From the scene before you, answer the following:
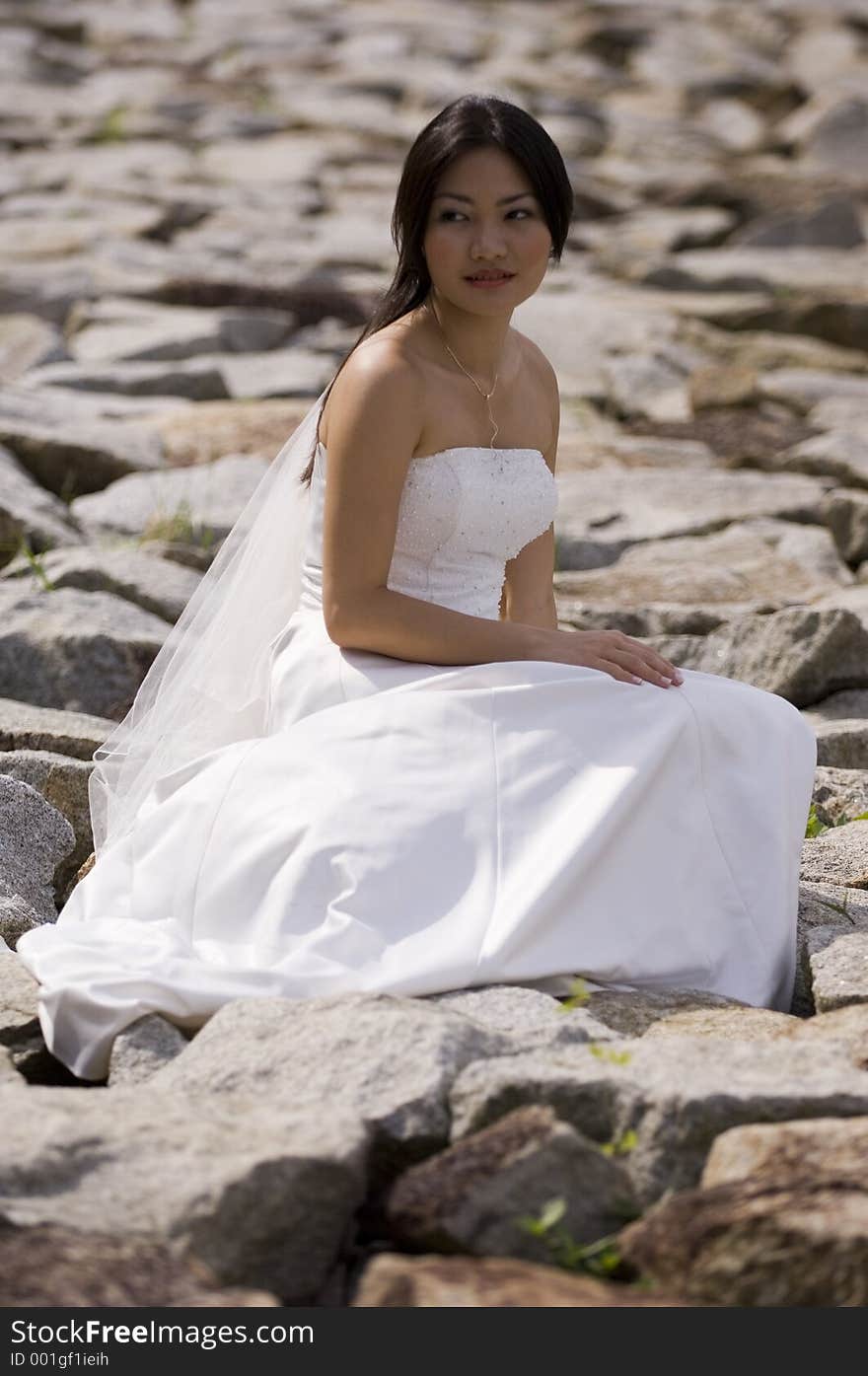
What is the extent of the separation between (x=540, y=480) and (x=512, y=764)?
2.76ft

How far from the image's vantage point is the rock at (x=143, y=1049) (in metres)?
2.56

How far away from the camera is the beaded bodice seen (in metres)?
3.45

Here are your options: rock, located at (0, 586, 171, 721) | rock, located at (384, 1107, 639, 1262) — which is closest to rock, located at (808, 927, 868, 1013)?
rock, located at (384, 1107, 639, 1262)

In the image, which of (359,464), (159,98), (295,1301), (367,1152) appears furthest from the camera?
(159,98)

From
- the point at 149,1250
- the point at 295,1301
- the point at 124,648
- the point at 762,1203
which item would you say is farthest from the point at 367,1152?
the point at 124,648

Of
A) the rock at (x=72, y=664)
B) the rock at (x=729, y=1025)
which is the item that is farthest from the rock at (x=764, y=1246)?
the rock at (x=72, y=664)

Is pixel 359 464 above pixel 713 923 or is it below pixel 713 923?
above

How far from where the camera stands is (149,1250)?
1878 mm

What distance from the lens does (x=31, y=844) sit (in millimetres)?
3463

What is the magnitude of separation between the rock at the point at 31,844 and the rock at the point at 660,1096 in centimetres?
140

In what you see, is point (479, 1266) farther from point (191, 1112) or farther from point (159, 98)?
point (159, 98)

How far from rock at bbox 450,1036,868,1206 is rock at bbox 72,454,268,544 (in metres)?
3.72

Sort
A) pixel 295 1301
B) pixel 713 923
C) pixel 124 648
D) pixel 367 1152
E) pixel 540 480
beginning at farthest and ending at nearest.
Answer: pixel 124 648, pixel 540 480, pixel 713 923, pixel 367 1152, pixel 295 1301

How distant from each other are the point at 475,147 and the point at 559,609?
2.02 metres
